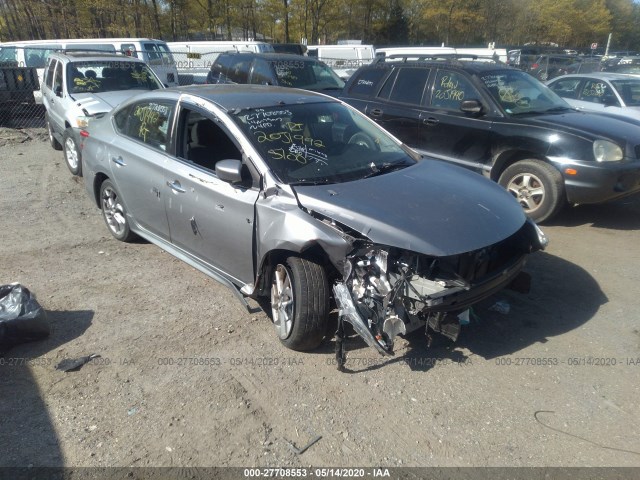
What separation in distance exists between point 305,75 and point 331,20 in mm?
31800

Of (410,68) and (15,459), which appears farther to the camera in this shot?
(410,68)

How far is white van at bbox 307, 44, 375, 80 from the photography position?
1966 centimetres

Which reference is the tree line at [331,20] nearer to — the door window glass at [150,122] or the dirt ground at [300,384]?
the door window glass at [150,122]

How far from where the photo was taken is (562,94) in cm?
1027

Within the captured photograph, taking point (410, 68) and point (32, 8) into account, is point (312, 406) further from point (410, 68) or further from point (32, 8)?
point (32, 8)

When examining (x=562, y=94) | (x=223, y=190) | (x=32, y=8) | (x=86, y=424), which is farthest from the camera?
(x=32, y=8)

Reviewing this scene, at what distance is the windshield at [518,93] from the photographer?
262 inches

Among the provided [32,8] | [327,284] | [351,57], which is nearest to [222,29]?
[32,8]

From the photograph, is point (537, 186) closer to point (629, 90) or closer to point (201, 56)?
point (629, 90)

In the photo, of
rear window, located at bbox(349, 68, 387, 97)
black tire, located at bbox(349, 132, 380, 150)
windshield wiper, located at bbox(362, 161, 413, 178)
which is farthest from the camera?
rear window, located at bbox(349, 68, 387, 97)

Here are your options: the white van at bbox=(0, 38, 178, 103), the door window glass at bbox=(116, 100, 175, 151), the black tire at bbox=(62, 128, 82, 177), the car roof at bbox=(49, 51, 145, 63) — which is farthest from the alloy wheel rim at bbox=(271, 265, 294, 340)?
the white van at bbox=(0, 38, 178, 103)

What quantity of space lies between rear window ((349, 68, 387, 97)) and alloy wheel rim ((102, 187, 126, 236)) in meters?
4.23

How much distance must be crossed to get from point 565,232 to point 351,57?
17081mm

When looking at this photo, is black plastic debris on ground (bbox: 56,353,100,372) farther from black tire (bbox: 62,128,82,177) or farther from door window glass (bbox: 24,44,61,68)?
door window glass (bbox: 24,44,61,68)
